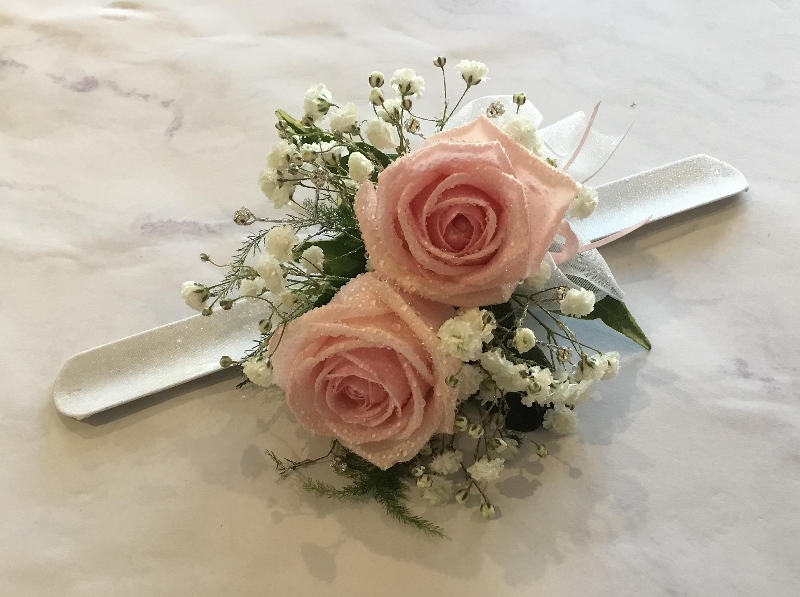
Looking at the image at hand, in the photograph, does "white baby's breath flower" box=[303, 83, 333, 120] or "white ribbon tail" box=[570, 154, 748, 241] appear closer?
"white baby's breath flower" box=[303, 83, 333, 120]

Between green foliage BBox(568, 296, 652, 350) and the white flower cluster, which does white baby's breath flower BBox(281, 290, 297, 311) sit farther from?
green foliage BBox(568, 296, 652, 350)

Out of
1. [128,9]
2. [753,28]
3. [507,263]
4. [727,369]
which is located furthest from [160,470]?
[753,28]

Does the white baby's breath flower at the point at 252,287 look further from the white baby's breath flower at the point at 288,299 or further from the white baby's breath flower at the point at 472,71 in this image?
the white baby's breath flower at the point at 472,71

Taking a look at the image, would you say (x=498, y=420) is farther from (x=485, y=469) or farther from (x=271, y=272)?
(x=271, y=272)

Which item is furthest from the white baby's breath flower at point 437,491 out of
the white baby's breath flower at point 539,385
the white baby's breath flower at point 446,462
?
the white baby's breath flower at point 539,385

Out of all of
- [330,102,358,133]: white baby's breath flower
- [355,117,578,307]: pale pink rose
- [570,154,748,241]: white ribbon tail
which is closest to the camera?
[355,117,578,307]: pale pink rose

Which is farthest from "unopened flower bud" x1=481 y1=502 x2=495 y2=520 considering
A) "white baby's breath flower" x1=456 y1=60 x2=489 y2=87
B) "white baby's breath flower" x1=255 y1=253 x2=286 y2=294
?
"white baby's breath flower" x1=456 y1=60 x2=489 y2=87
